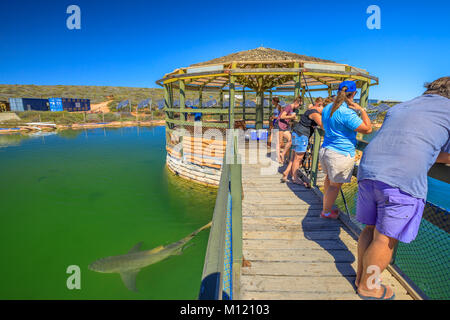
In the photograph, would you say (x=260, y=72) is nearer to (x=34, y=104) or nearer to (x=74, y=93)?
(x=34, y=104)

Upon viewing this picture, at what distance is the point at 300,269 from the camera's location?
2283mm

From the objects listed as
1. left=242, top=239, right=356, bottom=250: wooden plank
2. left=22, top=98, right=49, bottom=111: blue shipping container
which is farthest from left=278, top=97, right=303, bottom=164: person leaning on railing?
left=22, top=98, right=49, bottom=111: blue shipping container

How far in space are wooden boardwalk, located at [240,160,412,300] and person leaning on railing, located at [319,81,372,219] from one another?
58 cm

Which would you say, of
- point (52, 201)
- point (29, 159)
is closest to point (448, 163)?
point (52, 201)

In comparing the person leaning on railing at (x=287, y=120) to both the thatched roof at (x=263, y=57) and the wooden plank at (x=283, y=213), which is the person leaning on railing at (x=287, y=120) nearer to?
the wooden plank at (x=283, y=213)

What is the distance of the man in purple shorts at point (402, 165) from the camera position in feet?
4.94

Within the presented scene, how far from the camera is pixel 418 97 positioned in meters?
1.58

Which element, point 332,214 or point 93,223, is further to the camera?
point 93,223

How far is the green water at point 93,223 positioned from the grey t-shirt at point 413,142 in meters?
3.90

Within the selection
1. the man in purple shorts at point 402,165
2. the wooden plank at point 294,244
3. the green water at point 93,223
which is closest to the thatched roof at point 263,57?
the green water at point 93,223

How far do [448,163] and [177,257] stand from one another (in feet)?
16.0

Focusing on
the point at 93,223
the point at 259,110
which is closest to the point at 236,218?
the point at 93,223

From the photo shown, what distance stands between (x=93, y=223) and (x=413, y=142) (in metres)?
7.24
